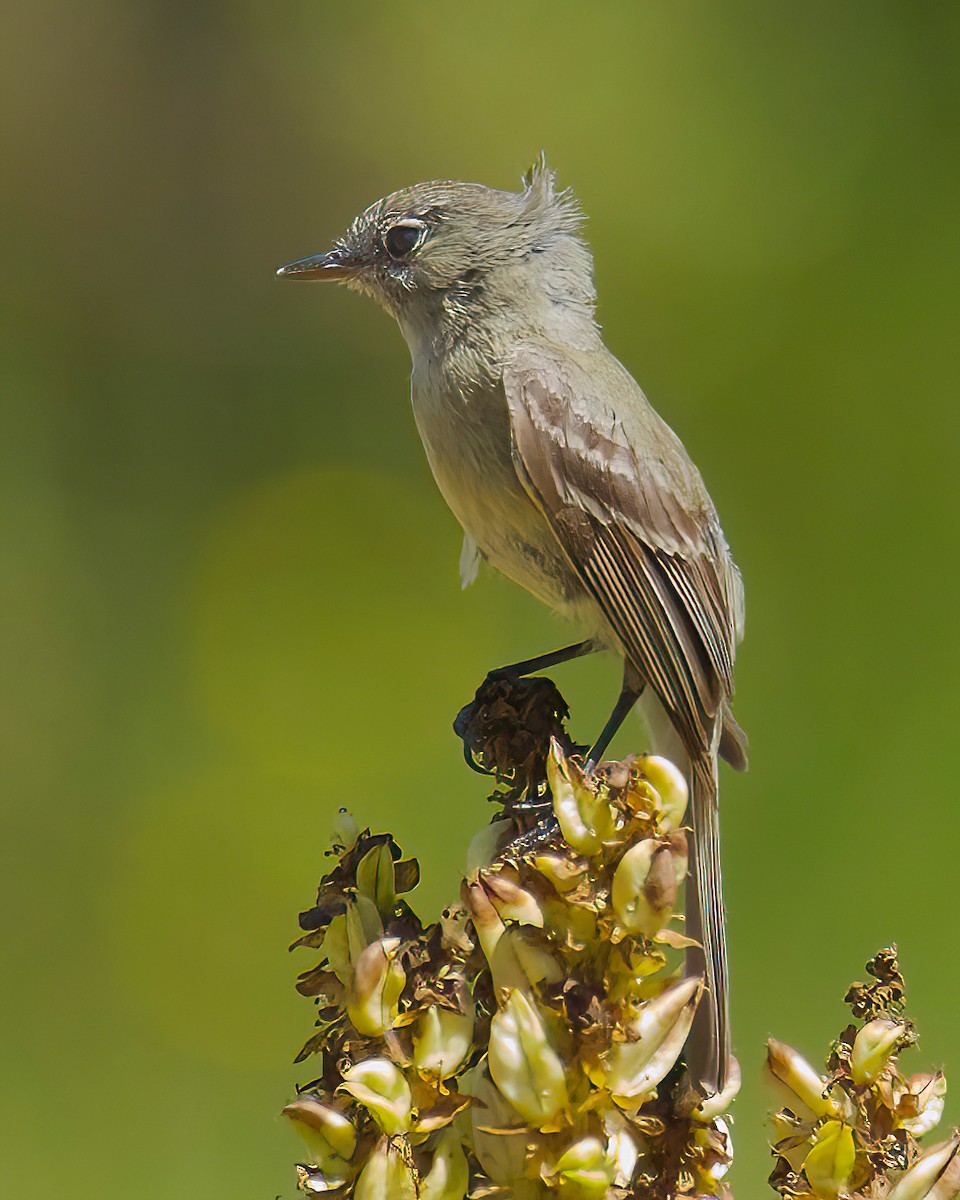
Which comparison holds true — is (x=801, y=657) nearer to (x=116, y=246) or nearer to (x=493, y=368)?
(x=493, y=368)

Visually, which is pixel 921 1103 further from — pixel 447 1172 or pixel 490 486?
pixel 490 486

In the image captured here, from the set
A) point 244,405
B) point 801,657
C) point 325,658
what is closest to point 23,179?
point 244,405

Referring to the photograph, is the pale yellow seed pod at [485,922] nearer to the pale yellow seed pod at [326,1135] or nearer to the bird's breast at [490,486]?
the pale yellow seed pod at [326,1135]

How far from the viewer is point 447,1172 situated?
103 cm

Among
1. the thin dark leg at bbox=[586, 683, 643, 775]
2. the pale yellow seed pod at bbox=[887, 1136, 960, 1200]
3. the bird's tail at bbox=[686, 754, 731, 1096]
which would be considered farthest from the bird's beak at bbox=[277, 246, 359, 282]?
the pale yellow seed pod at bbox=[887, 1136, 960, 1200]

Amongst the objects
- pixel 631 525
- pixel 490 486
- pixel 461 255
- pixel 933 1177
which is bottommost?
pixel 933 1177

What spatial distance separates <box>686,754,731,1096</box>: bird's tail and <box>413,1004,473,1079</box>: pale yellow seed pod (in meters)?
0.42

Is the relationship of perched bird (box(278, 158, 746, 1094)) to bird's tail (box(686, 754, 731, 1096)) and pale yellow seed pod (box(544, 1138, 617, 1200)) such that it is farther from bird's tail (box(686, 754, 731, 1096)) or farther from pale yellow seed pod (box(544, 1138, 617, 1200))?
pale yellow seed pod (box(544, 1138, 617, 1200))

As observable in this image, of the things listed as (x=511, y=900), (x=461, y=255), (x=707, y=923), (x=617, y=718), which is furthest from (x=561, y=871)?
(x=461, y=255)

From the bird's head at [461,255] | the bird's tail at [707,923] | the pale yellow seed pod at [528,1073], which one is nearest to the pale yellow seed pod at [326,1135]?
the pale yellow seed pod at [528,1073]

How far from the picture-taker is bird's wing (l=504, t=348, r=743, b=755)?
1.89 m

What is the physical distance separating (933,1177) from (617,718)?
36.6 inches

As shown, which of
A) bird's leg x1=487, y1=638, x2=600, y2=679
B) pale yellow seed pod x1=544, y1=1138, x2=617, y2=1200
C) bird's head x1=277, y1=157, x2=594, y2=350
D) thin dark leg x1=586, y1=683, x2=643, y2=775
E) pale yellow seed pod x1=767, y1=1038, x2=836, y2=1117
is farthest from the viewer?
bird's head x1=277, y1=157, x2=594, y2=350

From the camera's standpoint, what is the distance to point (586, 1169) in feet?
3.24
